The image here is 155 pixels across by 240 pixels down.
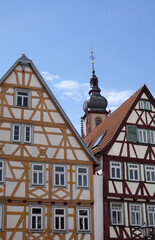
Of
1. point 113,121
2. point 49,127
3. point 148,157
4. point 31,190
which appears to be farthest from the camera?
point 113,121

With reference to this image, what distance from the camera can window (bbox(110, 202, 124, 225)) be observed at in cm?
2534

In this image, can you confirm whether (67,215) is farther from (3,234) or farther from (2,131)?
(2,131)

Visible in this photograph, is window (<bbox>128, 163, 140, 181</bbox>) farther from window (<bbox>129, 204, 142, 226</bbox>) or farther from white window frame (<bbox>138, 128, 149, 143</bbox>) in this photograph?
white window frame (<bbox>138, 128, 149, 143</bbox>)

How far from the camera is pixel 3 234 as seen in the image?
2248 cm

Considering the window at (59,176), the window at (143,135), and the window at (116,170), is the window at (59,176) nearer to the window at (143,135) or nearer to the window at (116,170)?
the window at (116,170)

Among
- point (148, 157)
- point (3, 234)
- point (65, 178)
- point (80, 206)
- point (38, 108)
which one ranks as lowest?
point (3, 234)

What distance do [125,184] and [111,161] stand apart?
1.71 meters

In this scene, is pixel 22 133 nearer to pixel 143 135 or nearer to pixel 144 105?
pixel 143 135

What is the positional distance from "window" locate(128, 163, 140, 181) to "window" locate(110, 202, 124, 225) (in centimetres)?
194

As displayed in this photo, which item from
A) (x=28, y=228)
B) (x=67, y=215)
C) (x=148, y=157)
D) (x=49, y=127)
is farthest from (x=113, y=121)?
(x=28, y=228)

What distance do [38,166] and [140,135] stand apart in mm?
7678

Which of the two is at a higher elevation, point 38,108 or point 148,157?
point 38,108

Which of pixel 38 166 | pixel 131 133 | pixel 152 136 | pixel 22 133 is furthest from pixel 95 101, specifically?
pixel 38 166

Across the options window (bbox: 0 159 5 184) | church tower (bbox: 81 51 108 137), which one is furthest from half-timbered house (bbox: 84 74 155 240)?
church tower (bbox: 81 51 108 137)
